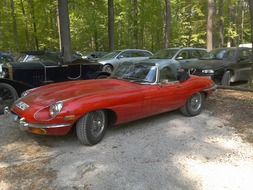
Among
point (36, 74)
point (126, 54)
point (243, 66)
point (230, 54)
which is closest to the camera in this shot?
point (36, 74)

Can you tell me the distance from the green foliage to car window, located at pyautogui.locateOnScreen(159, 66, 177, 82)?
738 inches

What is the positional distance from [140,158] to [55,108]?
1548 millimetres

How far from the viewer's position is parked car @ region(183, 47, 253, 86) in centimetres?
1169

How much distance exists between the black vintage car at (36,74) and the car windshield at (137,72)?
9.30ft

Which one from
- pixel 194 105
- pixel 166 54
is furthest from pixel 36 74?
pixel 166 54

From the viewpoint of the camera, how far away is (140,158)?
511 cm

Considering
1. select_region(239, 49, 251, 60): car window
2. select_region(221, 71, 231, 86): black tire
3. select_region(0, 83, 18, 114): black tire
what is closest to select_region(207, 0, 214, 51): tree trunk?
select_region(239, 49, 251, 60): car window

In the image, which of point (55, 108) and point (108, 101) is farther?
point (108, 101)

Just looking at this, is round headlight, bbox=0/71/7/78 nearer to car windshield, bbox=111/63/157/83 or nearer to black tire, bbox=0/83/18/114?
black tire, bbox=0/83/18/114

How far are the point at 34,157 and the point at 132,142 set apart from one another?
1.69m

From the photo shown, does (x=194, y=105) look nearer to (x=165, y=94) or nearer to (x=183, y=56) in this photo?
(x=165, y=94)

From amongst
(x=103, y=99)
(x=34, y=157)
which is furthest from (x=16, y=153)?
(x=103, y=99)

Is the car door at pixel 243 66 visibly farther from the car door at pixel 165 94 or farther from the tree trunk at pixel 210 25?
the tree trunk at pixel 210 25

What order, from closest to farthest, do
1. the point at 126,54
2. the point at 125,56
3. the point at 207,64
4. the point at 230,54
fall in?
1. the point at 207,64
2. the point at 230,54
3. the point at 125,56
4. the point at 126,54
